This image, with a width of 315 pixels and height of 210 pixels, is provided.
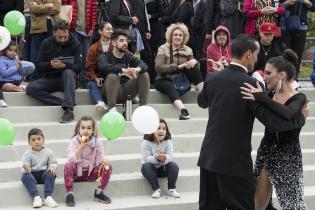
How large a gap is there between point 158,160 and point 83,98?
213 centimetres

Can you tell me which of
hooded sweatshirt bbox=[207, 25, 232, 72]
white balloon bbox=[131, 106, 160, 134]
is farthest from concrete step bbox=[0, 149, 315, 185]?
hooded sweatshirt bbox=[207, 25, 232, 72]

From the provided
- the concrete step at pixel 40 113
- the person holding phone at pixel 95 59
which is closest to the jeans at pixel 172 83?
the concrete step at pixel 40 113

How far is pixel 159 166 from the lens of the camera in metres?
7.09

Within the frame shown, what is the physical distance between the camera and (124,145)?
7.80 m

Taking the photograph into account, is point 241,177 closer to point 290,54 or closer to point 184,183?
point 290,54

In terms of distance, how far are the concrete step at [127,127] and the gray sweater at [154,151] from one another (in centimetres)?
101

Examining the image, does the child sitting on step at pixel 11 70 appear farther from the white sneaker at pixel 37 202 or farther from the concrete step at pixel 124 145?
the white sneaker at pixel 37 202

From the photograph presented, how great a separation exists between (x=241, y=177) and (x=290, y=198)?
27.6 inches

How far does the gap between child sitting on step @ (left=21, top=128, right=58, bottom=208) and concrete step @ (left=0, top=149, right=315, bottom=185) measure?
0.39 meters

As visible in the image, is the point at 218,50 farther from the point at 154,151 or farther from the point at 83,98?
the point at 154,151

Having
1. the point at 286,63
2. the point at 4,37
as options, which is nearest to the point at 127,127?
the point at 4,37

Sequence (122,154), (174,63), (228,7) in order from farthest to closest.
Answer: (228,7)
(174,63)
(122,154)

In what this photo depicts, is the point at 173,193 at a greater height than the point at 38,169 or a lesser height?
lesser

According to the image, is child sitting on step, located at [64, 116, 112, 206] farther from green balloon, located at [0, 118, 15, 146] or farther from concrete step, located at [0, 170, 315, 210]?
green balloon, located at [0, 118, 15, 146]
